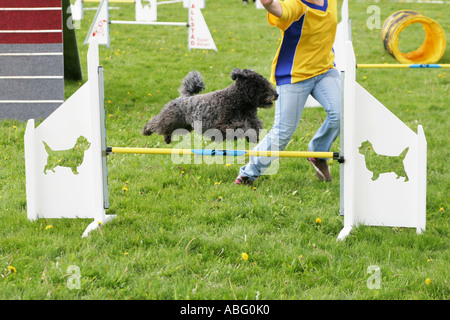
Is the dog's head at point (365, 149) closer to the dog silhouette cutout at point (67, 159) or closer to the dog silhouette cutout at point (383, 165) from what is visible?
the dog silhouette cutout at point (383, 165)

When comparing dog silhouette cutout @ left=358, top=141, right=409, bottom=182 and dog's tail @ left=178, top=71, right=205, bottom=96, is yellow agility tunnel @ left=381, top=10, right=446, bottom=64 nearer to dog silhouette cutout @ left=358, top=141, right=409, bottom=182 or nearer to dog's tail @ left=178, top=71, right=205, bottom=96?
dog silhouette cutout @ left=358, top=141, right=409, bottom=182

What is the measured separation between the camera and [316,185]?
454 centimetres

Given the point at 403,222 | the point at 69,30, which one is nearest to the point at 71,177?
the point at 403,222

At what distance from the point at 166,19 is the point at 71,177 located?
930 cm

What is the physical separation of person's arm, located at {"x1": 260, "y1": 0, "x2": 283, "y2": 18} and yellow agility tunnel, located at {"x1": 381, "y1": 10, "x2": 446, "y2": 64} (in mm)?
6260

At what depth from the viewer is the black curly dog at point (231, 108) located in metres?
3.24

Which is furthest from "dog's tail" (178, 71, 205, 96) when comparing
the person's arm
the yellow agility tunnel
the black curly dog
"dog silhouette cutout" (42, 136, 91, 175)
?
the yellow agility tunnel

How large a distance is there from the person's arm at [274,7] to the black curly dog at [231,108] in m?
0.43

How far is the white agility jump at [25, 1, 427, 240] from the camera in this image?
3537 millimetres

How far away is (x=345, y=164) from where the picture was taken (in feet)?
11.8

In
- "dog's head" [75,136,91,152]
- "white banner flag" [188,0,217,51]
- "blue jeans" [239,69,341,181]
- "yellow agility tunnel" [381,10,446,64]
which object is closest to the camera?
"blue jeans" [239,69,341,181]

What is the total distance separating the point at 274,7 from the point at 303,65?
24.3 inches

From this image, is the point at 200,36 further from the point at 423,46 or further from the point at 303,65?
the point at 303,65

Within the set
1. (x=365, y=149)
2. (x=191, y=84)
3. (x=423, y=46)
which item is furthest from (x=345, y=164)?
(x=423, y=46)
